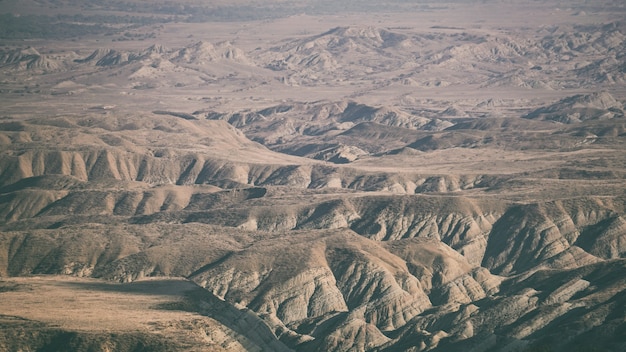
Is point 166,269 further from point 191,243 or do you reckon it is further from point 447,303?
point 447,303

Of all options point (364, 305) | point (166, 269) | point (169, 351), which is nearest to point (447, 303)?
point (364, 305)

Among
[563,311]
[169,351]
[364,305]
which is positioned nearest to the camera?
[169,351]

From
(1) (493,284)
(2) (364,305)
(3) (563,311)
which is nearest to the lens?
(3) (563,311)

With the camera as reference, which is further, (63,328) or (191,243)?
(191,243)

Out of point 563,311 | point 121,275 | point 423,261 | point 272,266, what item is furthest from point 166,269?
point 563,311

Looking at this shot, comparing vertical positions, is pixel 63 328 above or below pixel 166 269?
above

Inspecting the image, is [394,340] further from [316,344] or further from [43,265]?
[43,265]

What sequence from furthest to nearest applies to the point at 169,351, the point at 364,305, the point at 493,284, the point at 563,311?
the point at 493,284 < the point at 364,305 < the point at 563,311 < the point at 169,351

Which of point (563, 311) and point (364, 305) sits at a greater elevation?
point (563, 311)

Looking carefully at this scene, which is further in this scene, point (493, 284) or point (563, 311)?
point (493, 284)
